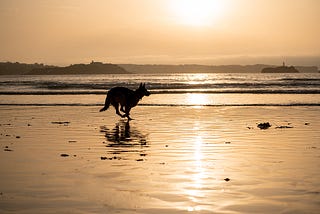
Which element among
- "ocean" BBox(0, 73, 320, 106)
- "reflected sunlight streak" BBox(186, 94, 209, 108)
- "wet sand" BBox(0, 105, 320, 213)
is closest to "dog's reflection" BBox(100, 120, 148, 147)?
"wet sand" BBox(0, 105, 320, 213)

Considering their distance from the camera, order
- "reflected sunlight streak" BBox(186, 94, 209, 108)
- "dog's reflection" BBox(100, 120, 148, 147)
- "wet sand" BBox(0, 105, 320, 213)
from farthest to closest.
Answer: "reflected sunlight streak" BBox(186, 94, 209, 108) < "dog's reflection" BBox(100, 120, 148, 147) < "wet sand" BBox(0, 105, 320, 213)

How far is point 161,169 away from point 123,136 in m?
5.70

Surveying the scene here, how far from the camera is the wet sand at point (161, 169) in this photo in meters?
6.64

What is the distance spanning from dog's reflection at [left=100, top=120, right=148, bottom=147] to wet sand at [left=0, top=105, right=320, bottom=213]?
0.03m

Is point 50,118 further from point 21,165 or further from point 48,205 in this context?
point 48,205

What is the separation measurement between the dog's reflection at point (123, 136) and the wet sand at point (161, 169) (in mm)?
29

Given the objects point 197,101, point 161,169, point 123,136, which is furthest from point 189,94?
point 161,169

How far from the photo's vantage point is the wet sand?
6645 mm

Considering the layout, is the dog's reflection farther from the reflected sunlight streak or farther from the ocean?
the ocean

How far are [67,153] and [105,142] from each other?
2.12 meters

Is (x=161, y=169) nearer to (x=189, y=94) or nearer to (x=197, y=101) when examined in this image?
(x=197, y=101)

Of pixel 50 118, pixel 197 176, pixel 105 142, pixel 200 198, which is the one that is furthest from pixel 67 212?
pixel 50 118

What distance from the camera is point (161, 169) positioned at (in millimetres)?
8992

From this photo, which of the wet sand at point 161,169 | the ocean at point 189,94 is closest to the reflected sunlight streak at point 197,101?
the ocean at point 189,94
